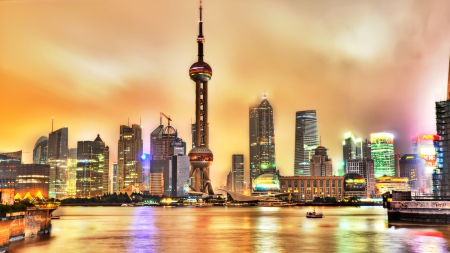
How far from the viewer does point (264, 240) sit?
3393 inches

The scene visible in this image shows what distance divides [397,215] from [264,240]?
1767 inches

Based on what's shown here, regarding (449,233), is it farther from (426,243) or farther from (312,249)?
(312,249)

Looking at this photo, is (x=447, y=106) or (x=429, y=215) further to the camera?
(x=447, y=106)

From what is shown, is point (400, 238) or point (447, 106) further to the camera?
point (447, 106)

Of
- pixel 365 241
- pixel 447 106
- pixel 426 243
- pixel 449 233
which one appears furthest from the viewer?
pixel 447 106

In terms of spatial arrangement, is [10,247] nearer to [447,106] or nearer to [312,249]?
[312,249]

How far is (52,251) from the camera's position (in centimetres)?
6994

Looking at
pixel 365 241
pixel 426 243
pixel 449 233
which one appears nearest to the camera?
pixel 426 243

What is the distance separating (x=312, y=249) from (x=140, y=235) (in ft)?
130

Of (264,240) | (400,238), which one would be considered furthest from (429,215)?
(264,240)

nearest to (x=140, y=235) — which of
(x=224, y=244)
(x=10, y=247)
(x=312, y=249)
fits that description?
(x=224, y=244)

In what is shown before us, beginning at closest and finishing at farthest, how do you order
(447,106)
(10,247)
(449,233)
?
(10,247), (449,233), (447,106)

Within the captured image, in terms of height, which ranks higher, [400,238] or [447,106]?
[447,106]

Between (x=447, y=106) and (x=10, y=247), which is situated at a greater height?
(x=447, y=106)
